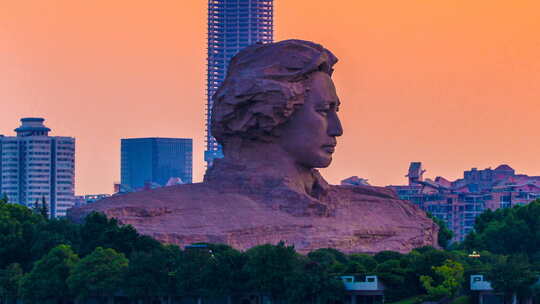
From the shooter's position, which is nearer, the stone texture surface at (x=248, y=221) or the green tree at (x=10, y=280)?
the green tree at (x=10, y=280)

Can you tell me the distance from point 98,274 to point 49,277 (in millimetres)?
3325

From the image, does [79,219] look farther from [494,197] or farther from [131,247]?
[494,197]

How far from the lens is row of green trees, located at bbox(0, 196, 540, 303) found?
75.1 m

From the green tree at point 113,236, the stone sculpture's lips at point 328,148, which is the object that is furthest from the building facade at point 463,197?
the green tree at point 113,236

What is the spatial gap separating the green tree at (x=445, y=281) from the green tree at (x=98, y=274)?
14572 millimetres

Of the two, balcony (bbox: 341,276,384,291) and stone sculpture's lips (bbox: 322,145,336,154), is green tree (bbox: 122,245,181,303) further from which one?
stone sculpture's lips (bbox: 322,145,336,154)

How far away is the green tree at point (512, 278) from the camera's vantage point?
73188 millimetres

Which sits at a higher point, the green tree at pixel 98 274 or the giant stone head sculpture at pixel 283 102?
the giant stone head sculpture at pixel 283 102

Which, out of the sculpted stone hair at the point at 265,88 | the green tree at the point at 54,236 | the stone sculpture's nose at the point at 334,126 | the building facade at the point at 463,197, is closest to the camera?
the green tree at the point at 54,236

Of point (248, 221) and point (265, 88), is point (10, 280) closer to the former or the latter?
point (248, 221)

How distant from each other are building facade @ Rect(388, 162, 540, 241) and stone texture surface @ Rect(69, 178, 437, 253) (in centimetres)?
7942

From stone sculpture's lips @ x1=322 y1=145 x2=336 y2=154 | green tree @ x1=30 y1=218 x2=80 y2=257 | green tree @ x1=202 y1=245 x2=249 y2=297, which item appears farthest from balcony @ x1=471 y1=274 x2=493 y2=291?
green tree @ x1=30 y1=218 x2=80 y2=257

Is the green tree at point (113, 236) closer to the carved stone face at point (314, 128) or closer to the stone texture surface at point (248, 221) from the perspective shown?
the stone texture surface at point (248, 221)

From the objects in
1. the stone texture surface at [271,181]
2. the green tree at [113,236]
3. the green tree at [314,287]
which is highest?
the stone texture surface at [271,181]
